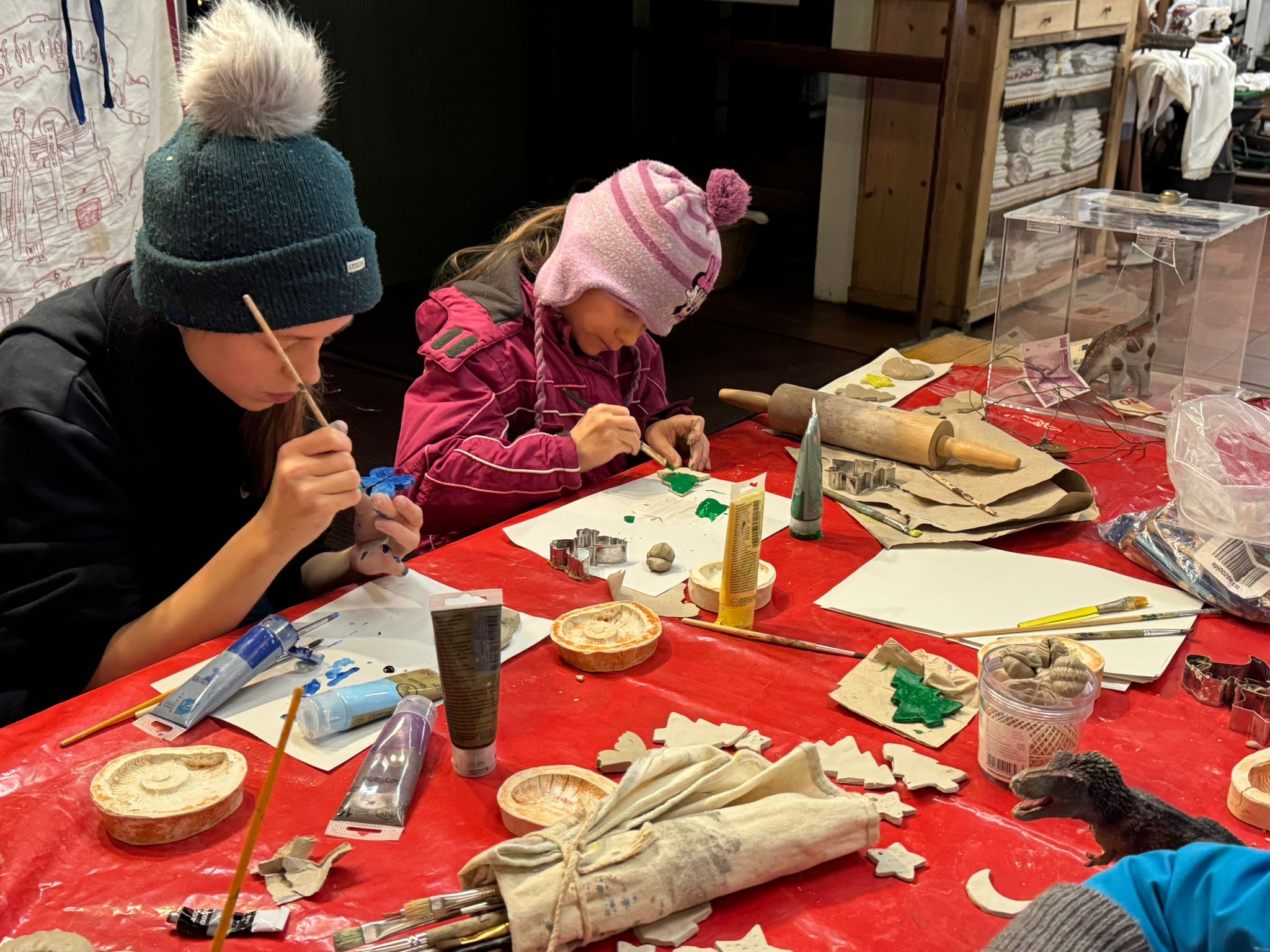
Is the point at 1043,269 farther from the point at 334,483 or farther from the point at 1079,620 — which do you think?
the point at 334,483

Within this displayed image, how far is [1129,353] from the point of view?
2658 mm

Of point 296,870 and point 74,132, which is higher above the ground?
point 74,132

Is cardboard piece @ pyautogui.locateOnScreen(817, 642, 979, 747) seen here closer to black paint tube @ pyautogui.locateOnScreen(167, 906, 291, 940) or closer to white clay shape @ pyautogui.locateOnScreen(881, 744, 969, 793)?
white clay shape @ pyautogui.locateOnScreen(881, 744, 969, 793)

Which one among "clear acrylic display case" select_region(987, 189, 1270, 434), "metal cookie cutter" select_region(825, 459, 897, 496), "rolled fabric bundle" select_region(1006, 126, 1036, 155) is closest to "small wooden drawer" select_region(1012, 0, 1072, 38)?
"rolled fabric bundle" select_region(1006, 126, 1036, 155)

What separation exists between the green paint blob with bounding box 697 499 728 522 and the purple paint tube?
0.79 metres

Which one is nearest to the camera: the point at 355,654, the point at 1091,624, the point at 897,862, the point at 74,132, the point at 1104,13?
the point at 897,862

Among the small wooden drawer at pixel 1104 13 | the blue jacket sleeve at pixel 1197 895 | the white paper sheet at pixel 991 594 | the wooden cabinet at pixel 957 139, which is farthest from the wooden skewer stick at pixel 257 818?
the small wooden drawer at pixel 1104 13

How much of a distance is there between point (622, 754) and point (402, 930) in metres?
0.35

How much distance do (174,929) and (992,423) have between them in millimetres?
2026

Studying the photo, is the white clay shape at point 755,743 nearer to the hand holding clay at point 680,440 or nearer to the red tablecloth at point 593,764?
the red tablecloth at point 593,764

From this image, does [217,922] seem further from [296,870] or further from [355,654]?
[355,654]

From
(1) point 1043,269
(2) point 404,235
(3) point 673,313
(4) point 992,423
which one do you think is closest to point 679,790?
(3) point 673,313

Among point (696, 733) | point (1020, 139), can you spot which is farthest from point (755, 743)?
point (1020, 139)

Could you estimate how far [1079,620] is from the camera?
1612 mm
